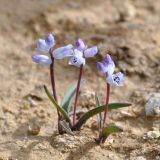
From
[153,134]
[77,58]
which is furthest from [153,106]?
[77,58]

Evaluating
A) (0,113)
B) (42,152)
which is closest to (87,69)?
(0,113)

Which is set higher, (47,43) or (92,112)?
(47,43)

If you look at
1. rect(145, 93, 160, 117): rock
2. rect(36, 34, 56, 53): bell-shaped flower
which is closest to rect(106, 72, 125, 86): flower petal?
rect(36, 34, 56, 53): bell-shaped flower

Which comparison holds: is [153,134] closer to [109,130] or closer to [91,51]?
[109,130]

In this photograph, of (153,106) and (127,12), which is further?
(127,12)

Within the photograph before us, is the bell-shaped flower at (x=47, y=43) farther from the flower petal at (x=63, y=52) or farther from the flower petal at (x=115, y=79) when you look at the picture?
the flower petal at (x=115, y=79)

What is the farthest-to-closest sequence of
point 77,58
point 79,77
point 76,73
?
point 76,73, point 79,77, point 77,58

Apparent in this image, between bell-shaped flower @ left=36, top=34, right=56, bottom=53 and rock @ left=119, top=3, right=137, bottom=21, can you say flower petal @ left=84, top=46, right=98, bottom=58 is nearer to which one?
bell-shaped flower @ left=36, top=34, right=56, bottom=53
